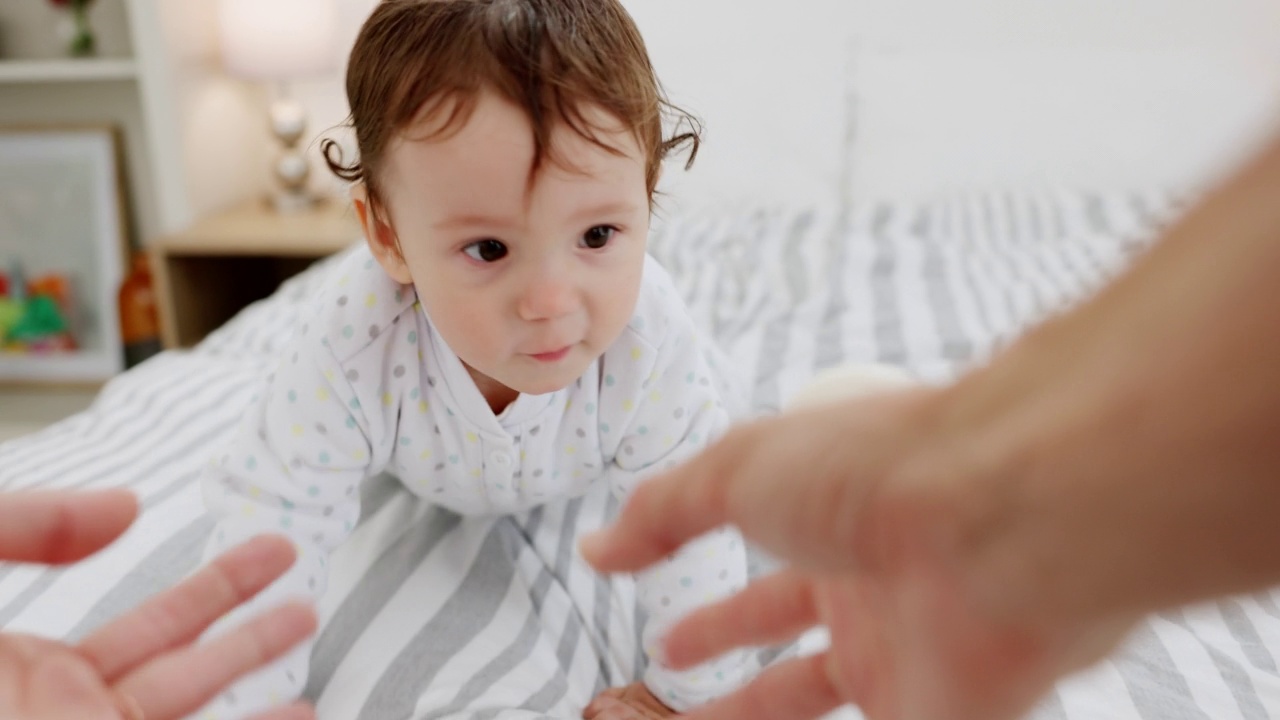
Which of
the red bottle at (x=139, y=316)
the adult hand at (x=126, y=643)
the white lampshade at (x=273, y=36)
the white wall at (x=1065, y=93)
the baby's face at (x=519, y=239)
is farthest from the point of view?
the red bottle at (x=139, y=316)

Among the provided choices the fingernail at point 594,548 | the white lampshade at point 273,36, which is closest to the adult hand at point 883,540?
the fingernail at point 594,548

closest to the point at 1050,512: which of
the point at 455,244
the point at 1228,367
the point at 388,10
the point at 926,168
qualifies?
the point at 1228,367

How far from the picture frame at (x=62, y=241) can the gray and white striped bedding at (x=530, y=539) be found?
0.98m

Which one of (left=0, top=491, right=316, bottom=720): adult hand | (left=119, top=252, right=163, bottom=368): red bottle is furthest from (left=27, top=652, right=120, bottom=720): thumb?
(left=119, top=252, right=163, bottom=368): red bottle

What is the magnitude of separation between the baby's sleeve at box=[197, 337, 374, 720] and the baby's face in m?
0.15

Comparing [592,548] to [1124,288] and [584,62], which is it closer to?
[1124,288]

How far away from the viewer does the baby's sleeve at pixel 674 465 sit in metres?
0.85

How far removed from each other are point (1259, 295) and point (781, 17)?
2290mm

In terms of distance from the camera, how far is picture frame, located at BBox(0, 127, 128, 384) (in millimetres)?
2494

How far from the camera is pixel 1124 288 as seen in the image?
12.3 inches

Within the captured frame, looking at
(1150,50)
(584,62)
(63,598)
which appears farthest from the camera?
(1150,50)

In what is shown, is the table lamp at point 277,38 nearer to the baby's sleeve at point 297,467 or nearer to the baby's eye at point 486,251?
the baby's sleeve at point 297,467

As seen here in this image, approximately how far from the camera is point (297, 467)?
2.77 ft

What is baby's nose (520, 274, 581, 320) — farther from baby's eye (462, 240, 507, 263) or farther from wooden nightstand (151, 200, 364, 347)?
wooden nightstand (151, 200, 364, 347)
